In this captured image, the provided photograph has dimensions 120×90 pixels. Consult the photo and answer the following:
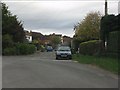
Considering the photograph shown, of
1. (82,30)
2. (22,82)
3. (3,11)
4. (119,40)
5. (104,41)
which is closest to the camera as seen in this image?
(22,82)

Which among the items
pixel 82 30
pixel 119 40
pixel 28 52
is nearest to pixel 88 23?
Result: pixel 82 30

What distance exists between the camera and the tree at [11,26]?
52781mm

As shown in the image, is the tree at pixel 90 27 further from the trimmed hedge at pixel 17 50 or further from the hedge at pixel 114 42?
the hedge at pixel 114 42

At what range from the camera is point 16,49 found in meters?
50.5

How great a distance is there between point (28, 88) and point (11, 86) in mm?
862

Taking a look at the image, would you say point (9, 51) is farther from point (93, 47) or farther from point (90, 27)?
point (90, 27)

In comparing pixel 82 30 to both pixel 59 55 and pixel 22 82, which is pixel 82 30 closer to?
pixel 59 55

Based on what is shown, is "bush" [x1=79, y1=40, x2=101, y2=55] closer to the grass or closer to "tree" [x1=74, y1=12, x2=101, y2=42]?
the grass

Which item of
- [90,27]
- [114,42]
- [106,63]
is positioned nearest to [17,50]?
[90,27]

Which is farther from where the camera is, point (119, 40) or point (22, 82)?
point (119, 40)

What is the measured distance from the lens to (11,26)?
2100 inches

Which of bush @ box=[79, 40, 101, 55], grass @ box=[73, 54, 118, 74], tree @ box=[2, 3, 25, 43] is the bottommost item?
grass @ box=[73, 54, 118, 74]

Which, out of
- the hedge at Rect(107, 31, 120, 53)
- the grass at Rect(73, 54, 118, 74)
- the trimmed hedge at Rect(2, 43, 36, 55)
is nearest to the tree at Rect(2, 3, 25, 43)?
the trimmed hedge at Rect(2, 43, 36, 55)

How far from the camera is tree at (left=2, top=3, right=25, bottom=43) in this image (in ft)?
173
